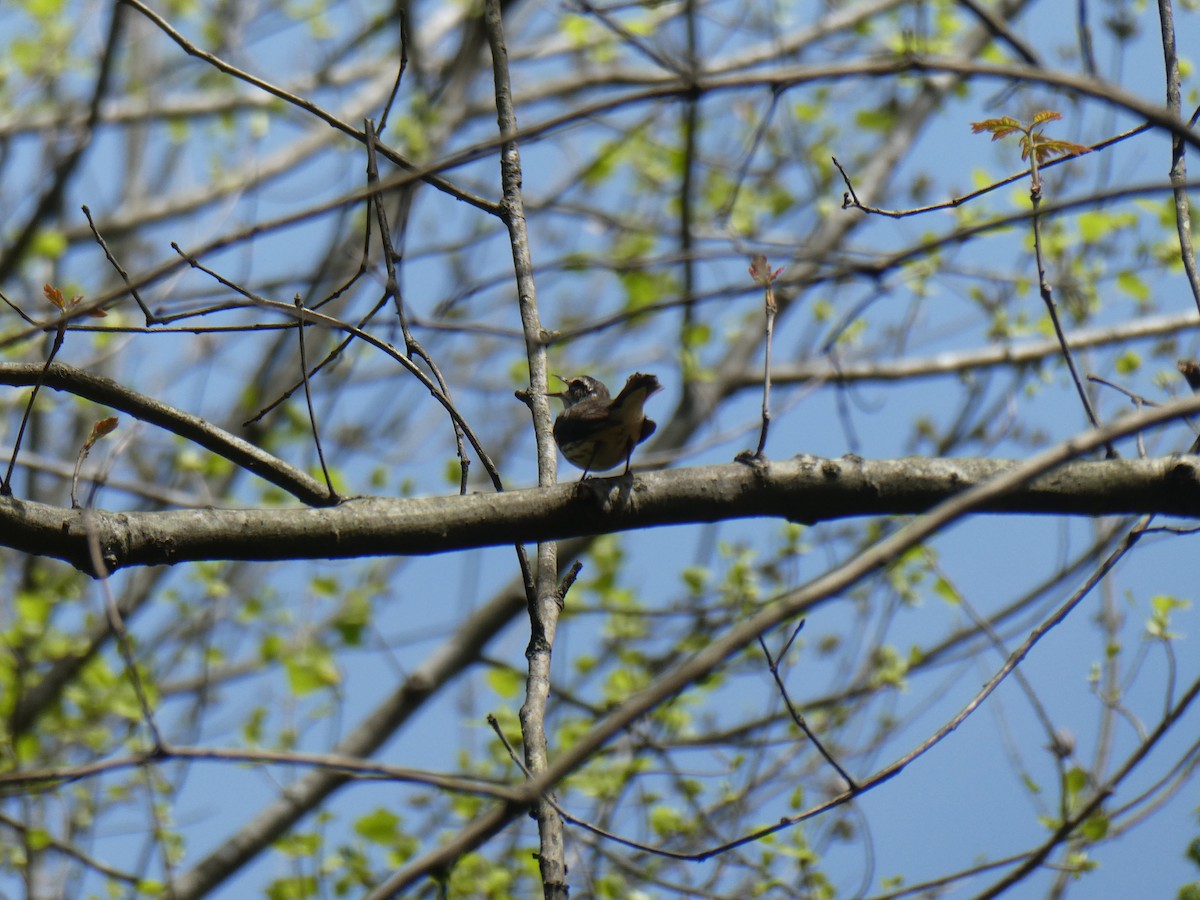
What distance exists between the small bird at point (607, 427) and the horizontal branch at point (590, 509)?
9.4 inches

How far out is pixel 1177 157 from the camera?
230 cm

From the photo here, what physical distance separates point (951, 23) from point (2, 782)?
6.69 m

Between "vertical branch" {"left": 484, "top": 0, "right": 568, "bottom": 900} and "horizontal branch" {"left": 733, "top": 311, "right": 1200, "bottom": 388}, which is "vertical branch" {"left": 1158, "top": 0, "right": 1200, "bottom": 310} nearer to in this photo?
"vertical branch" {"left": 484, "top": 0, "right": 568, "bottom": 900}

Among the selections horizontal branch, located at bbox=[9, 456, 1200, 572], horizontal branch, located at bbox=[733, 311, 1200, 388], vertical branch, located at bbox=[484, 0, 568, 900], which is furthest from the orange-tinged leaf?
horizontal branch, located at bbox=[733, 311, 1200, 388]

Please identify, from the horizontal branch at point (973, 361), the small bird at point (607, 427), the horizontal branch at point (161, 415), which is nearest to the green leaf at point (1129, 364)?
the horizontal branch at point (973, 361)

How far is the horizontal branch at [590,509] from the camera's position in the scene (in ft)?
6.40

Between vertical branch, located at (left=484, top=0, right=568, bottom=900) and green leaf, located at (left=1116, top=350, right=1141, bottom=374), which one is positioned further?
green leaf, located at (left=1116, top=350, right=1141, bottom=374)

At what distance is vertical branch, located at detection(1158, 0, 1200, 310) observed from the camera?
6.78 ft

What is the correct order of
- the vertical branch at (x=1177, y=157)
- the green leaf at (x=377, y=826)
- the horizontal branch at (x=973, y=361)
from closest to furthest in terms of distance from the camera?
the vertical branch at (x=1177, y=157)
the green leaf at (x=377, y=826)
the horizontal branch at (x=973, y=361)

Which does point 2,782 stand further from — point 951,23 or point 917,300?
point 951,23

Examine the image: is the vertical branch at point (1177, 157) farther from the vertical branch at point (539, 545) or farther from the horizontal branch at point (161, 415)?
the horizontal branch at point (161, 415)

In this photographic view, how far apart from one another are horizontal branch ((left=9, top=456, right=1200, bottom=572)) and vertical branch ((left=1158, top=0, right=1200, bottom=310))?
1.19 ft

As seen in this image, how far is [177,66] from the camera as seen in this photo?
980 cm

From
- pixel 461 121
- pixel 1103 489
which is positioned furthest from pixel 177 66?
pixel 1103 489
